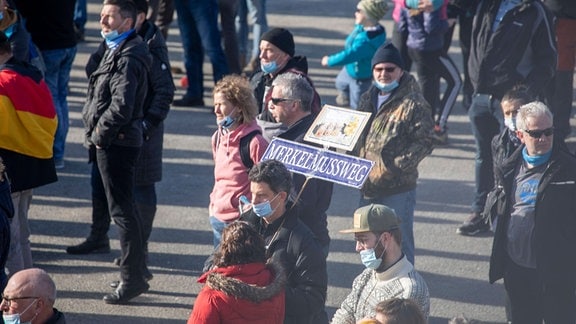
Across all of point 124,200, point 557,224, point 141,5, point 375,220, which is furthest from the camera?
point 141,5

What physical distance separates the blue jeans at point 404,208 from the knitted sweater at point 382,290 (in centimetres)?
184

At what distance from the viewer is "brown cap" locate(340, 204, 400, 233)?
5.79m

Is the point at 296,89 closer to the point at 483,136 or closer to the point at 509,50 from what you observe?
the point at 509,50

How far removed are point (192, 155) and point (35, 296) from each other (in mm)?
6074

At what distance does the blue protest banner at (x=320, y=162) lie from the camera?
6641 millimetres

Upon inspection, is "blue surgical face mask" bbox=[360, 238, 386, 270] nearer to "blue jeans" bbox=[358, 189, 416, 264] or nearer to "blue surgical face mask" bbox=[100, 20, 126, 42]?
"blue jeans" bbox=[358, 189, 416, 264]

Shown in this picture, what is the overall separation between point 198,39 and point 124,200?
532 cm

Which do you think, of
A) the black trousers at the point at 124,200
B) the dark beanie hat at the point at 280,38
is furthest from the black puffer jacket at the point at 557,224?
the black trousers at the point at 124,200

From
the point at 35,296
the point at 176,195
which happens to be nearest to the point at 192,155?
the point at 176,195

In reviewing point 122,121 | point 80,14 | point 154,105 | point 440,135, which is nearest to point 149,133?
point 154,105

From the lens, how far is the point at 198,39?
13.0 meters

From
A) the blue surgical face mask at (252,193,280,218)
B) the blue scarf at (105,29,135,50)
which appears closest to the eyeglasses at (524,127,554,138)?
the blue surgical face mask at (252,193,280,218)

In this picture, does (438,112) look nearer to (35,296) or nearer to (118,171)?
(118,171)

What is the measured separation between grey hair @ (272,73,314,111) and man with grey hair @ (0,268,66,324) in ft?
7.36
